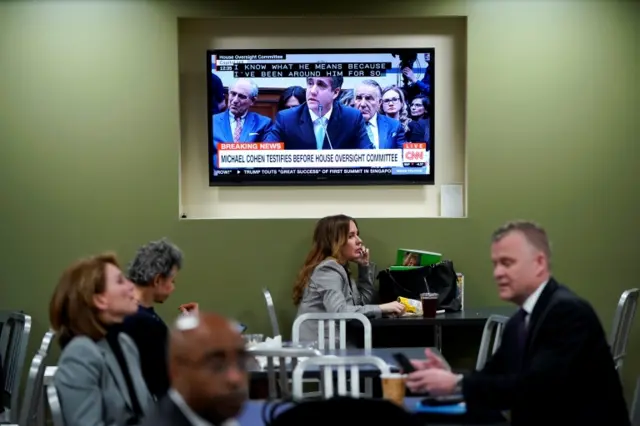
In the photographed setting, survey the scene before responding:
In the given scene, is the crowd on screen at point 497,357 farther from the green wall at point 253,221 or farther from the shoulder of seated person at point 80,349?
the green wall at point 253,221

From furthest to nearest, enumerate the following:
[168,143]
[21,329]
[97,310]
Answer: [168,143]
[21,329]
[97,310]

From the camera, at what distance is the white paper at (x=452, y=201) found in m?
5.45

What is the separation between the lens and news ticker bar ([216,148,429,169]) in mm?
5410

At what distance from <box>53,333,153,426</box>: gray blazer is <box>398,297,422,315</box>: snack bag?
243 cm

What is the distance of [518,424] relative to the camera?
2.48 meters

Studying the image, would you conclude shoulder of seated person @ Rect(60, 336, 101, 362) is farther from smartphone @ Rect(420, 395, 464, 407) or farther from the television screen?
the television screen

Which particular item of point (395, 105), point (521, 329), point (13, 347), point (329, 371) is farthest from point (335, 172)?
point (521, 329)

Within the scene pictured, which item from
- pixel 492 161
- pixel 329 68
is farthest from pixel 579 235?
pixel 329 68

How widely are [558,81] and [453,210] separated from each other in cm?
107

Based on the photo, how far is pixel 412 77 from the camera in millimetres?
5375

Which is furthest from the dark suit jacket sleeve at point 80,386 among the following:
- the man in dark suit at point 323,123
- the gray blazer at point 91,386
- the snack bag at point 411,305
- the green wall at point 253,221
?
the man in dark suit at point 323,123

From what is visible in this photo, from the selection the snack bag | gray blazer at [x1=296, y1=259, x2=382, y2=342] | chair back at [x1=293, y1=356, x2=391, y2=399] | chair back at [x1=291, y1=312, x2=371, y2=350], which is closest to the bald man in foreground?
chair back at [x1=293, y1=356, x2=391, y2=399]

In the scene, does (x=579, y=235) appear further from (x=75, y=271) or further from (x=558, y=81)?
(x=75, y=271)

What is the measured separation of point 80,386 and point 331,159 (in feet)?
10.6
